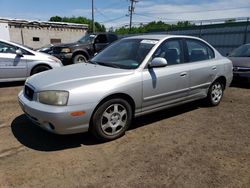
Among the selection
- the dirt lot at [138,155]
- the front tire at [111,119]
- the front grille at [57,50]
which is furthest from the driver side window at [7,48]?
the front tire at [111,119]

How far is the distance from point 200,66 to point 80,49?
7.56 m

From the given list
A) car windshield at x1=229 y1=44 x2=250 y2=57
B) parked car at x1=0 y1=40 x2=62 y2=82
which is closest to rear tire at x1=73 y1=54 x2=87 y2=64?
parked car at x1=0 y1=40 x2=62 y2=82

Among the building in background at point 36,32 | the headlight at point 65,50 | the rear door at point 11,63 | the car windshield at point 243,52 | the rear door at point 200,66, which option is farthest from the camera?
the building in background at point 36,32

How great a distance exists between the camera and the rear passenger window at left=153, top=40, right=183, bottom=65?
4.69 meters

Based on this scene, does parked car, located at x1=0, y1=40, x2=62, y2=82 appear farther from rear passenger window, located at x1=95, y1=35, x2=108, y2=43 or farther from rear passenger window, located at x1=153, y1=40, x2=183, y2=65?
rear passenger window, located at x1=95, y1=35, x2=108, y2=43

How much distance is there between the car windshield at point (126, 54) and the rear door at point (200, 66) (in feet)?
3.11

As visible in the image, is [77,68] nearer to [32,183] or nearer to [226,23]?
[32,183]

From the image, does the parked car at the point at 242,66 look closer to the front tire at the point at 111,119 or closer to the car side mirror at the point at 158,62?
the car side mirror at the point at 158,62

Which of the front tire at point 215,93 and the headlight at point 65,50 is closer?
the front tire at point 215,93

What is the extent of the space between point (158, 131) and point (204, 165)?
1225 mm

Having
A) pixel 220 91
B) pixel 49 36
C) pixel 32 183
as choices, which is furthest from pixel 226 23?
pixel 49 36

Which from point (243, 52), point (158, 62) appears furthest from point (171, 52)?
point (243, 52)

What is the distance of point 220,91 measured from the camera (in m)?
6.09

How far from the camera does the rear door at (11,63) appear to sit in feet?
25.0
